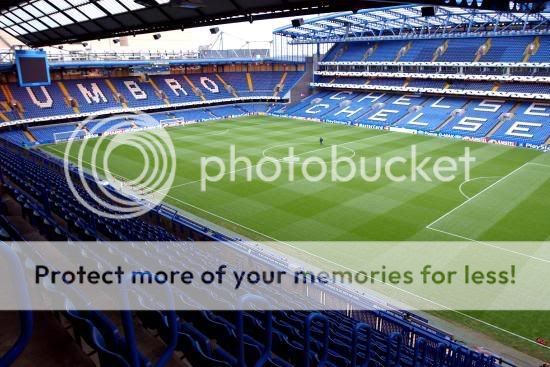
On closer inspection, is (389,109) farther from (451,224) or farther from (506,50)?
(451,224)

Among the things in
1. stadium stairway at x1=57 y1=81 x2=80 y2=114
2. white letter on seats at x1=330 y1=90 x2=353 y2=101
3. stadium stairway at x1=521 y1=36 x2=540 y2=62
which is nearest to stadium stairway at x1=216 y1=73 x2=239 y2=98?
white letter on seats at x1=330 y1=90 x2=353 y2=101

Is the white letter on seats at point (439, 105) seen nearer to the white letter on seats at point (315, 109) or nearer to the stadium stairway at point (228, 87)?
the white letter on seats at point (315, 109)

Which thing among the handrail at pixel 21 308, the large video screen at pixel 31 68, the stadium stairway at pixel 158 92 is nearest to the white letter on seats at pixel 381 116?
the stadium stairway at pixel 158 92

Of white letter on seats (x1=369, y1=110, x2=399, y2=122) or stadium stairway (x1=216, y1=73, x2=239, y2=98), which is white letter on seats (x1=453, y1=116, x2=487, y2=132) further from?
stadium stairway (x1=216, y1=73, x2=239, y2=98)

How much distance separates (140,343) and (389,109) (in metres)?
48.2

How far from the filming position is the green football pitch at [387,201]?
62.7 feet

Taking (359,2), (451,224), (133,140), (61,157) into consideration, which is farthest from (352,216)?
(133,140)

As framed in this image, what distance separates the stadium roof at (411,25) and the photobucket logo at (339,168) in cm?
1632

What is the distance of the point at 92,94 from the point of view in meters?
50.2

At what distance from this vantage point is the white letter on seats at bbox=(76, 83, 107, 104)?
162 ft

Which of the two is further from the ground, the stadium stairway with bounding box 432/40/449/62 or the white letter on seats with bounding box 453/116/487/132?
the stadium stairway with bounding box 432/40/449/62

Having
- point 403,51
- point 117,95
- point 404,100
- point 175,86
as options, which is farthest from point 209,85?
point 404,100

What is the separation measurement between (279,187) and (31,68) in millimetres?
24252

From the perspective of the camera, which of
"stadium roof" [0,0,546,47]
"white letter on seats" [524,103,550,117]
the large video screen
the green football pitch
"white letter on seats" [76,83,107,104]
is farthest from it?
"white letter on seats" [76,83,107,104]
